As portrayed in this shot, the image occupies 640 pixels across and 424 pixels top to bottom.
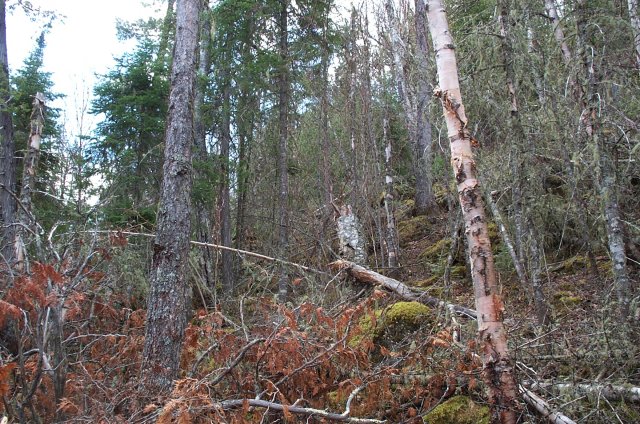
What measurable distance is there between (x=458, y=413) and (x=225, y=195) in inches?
315

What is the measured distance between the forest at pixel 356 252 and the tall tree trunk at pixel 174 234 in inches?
0.9

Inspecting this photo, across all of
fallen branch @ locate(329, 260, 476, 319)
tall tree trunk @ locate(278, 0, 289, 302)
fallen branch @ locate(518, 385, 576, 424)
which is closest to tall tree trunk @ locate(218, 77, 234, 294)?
tall tree trunk @ locate(278, 0, 289, 302)

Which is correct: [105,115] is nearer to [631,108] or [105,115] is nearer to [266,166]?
[266,166]

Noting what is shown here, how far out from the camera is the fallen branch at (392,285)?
19.6 feet

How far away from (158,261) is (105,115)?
740 centimetres

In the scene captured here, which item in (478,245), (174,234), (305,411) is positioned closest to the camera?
(478,245)

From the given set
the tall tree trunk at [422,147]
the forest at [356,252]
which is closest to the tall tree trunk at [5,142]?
the forest at [356,252]

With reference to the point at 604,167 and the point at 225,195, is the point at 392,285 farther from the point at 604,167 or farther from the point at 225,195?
the point at 225,195

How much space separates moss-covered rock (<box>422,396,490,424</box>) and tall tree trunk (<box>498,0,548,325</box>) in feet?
4.48

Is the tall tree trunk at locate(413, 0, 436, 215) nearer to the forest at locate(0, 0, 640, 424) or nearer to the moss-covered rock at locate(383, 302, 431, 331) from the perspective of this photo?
the forest at locate(0, 0, 640, 424)

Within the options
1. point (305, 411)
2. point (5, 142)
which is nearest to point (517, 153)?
point (305, 411)

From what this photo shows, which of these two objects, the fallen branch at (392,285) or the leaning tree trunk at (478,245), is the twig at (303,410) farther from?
the fallen branch at (392,285)

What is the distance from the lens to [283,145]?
9.78 m

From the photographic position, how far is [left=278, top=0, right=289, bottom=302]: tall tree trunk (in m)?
9.29
